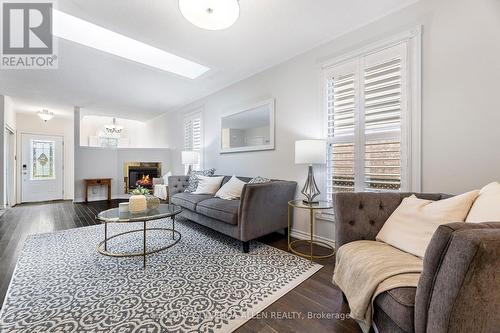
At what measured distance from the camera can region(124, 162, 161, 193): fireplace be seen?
21.3 feet

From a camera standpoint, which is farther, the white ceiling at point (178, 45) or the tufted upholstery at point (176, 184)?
the tufted upholstery at point (176, 184)

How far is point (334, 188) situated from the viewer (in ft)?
8.46

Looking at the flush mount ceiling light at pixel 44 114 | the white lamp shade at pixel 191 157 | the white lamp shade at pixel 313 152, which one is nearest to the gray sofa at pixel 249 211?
the white lamp shade at pixel 313 152

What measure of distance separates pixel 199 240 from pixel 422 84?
2.93 meters

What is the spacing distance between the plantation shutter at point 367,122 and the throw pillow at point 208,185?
1.79 m

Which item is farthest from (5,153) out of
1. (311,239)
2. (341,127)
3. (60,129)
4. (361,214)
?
(361,214)

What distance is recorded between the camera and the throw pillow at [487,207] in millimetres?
1085

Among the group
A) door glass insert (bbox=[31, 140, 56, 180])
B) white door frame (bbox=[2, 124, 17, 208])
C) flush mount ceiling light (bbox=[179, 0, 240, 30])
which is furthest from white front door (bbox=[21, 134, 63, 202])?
flush mount ceiling light (bbox=[179, 0, 240, 30])

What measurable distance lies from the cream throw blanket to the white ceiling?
2.17 m

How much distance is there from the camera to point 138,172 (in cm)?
658

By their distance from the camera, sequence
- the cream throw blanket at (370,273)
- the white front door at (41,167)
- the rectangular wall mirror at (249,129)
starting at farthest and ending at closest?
the white front door at (41,167), the rectangular wall mirror at (249,129), the cream throw blanket at (370,273)

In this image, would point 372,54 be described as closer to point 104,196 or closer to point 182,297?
point 182,297

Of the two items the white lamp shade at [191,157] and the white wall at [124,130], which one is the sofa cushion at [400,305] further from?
the white wall at [124,130]

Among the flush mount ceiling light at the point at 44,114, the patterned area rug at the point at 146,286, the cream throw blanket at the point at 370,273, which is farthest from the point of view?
the flush mount ceiling light at the point at 44,114
